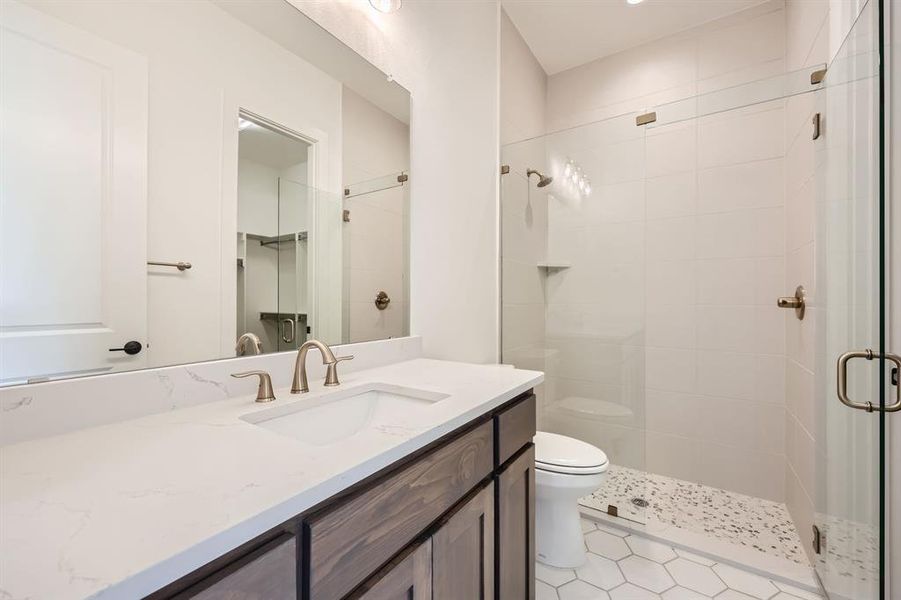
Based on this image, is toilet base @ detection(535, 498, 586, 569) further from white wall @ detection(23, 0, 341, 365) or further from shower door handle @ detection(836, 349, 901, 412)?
white wall @ detection(23, 0, 341, 365)

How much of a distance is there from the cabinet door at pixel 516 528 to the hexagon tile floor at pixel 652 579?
418 mm

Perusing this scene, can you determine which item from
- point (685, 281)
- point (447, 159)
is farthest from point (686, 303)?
point (447, 159)

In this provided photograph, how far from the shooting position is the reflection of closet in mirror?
1.07 m

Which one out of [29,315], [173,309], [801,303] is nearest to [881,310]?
[801,303]

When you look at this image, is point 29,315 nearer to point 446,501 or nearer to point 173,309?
point 173,309

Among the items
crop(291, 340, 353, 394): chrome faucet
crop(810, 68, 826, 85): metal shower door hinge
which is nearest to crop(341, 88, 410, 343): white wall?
crop(291, 340, 353, 394): chrome faucet

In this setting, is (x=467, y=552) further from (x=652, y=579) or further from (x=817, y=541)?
(x=817, y=541)

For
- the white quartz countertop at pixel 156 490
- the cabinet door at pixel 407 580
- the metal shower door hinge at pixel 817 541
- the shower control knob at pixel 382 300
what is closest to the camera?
the white quartz countertop at pixel 156 490

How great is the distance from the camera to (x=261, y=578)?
1.52ft

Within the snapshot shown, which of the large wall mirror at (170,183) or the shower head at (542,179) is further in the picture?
the shower head at (542,179)

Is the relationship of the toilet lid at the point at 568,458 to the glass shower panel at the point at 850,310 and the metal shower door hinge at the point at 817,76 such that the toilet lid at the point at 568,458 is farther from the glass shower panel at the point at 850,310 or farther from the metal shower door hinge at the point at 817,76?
the metal shower door hinge at the point at 817,76

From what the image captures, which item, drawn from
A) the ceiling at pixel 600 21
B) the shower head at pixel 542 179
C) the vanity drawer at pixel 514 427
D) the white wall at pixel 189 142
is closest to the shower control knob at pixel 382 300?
the white wall at pixel 189 142

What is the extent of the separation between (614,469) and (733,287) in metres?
1.22

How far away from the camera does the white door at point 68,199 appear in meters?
0.70
